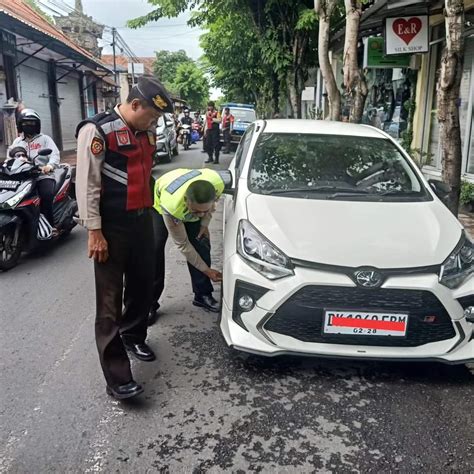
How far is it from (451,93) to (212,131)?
1056cm

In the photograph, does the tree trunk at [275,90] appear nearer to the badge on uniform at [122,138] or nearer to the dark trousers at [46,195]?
the dark trousers at [46,195]

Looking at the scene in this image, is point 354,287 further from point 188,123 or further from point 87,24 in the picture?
point 87,24

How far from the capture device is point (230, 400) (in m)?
2.95

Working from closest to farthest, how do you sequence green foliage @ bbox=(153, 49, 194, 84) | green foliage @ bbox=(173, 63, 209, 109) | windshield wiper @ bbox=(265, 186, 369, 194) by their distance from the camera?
1. windshield wiper @ bbox=(265, 186, 369, 194)
2. green foliage @ bbox=(173, 63, 209, 109)
3. green foliage @ bbox=(153, 49, 194, 84)

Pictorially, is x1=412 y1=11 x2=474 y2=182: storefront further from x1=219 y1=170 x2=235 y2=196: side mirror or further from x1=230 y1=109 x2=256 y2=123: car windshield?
x1=230 y1=109 x2=256 y2=123: car windshield

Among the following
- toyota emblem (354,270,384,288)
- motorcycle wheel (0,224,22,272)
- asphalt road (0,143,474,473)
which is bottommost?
asphalt road (0,143,474,473)

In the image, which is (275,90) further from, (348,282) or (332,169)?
(348,282)

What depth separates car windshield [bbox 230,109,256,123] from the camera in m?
23.9

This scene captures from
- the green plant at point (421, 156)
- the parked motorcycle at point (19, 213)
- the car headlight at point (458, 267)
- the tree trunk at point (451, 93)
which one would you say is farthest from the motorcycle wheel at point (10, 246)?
the green plant at point (421, 156)

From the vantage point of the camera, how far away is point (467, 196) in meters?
8.01

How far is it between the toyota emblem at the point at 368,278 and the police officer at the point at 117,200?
126 cm

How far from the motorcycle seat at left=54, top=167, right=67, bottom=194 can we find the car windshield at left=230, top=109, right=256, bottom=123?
18.2 meters

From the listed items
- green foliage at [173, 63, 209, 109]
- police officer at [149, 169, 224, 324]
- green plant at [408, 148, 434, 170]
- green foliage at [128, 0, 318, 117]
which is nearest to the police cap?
police officer at [149, 169, 224, 324]

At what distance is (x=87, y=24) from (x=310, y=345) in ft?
109
